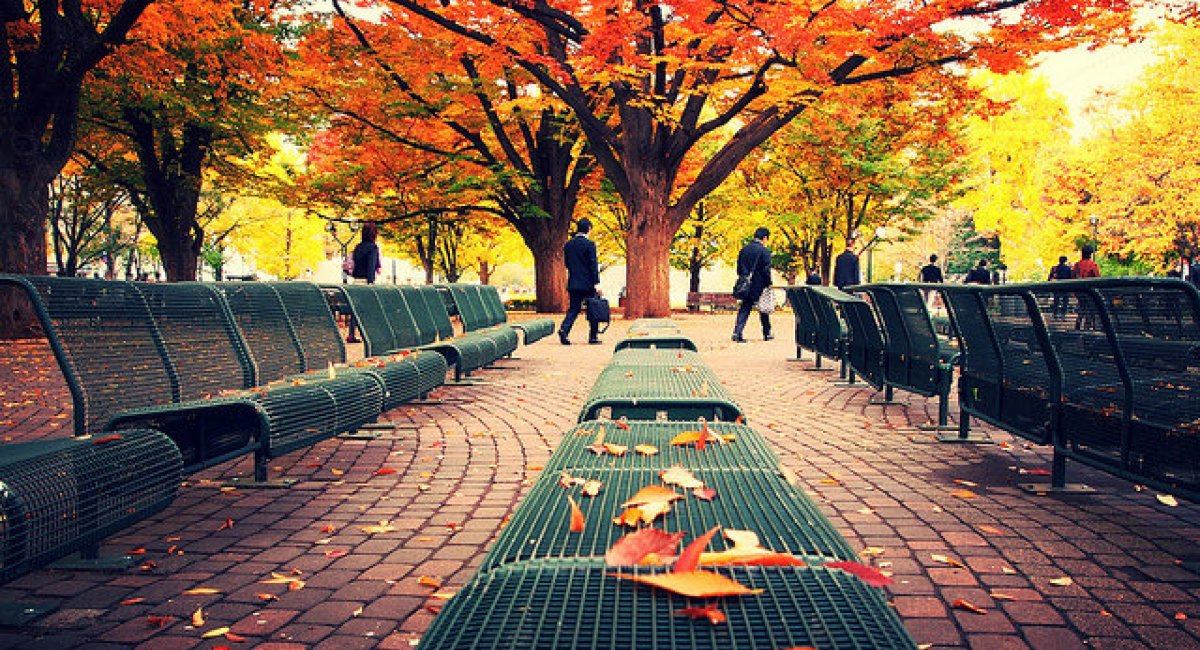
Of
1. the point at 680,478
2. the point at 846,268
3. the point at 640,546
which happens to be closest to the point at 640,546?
the point at 640,546

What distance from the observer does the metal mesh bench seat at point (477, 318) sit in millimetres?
10574

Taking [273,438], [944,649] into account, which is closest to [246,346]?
[273,438]

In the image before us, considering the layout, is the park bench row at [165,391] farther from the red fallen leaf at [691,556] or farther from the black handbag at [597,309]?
the black handbag at [597,309]

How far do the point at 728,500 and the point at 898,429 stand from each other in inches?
201

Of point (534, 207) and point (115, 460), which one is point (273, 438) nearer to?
point (115, 460)

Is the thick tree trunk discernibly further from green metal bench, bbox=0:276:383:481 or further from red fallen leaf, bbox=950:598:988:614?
red fallen leaf, bbox=950:598:988:614

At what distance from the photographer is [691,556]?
1.66 metres

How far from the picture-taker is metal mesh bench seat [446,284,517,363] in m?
10.6

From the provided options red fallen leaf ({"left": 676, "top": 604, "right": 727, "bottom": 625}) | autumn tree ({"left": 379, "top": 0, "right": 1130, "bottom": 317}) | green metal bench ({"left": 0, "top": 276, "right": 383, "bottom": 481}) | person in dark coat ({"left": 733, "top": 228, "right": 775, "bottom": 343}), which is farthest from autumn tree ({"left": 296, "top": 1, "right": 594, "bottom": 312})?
red fallen leaf ({"left": 676, "top": 604, "right": 727, "bottom": 625})

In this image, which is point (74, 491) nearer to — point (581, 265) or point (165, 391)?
point (165, 391)

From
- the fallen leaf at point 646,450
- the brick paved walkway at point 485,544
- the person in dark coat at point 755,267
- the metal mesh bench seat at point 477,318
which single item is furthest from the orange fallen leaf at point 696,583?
the person in dark coat at point 755,267

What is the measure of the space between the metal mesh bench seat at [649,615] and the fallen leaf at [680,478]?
667 millimetres

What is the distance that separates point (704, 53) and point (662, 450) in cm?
1466

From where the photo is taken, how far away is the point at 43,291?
3.52 meters
